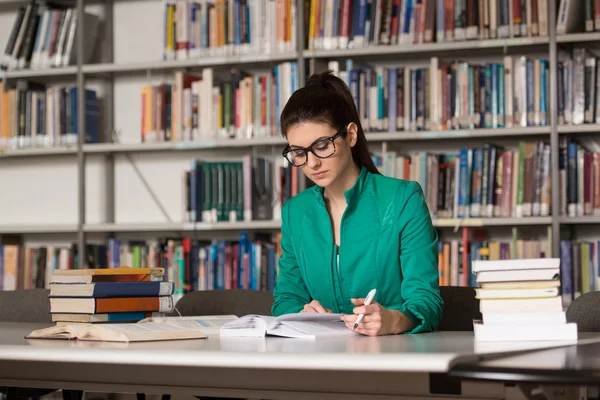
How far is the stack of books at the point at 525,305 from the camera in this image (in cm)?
154

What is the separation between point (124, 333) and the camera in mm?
1602

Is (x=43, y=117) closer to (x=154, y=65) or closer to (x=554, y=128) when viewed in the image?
(x=154, y=65)

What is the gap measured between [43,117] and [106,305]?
250 cm

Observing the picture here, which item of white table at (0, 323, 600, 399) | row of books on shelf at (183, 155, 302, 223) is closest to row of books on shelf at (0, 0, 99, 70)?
row of books on shelf at (183, 155, 302, 223)

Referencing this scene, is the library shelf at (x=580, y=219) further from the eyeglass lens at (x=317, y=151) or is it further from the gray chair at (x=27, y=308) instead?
the gray chair at (x=27, y=308)

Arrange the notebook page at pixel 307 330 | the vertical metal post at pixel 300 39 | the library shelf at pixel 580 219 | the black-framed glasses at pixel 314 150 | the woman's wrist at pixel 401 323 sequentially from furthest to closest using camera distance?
the vertical metal post at pixel 300 39, the library shelf at pixel 580 219, the black-framed glasses at pixel 314 150, the woman's wrist at pixel 401 323, the notebook page at pixel 307 330

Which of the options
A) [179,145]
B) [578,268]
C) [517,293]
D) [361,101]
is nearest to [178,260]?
[179,145]

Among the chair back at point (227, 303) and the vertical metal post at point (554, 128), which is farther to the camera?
the vertical metal post at point (554, 128)

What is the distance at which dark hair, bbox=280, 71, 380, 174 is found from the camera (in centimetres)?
205

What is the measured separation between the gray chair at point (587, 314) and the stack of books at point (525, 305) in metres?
0.64

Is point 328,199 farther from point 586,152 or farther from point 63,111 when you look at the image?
point 63,111

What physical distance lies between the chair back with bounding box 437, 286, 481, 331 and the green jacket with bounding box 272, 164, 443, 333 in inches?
10.3

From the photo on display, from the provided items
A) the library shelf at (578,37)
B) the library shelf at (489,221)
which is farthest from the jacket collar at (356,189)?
the library shelf at (578,37)

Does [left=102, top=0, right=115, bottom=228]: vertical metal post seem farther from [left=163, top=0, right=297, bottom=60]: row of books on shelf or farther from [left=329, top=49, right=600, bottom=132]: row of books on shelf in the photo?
[left=329, top=49, right=600, bottom=132]: row of books on shelf
